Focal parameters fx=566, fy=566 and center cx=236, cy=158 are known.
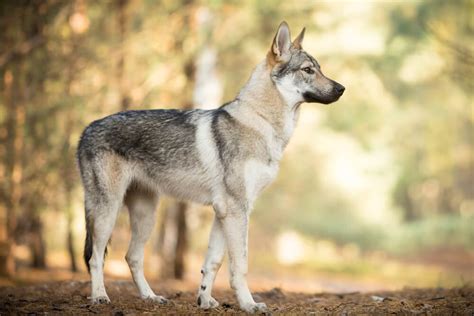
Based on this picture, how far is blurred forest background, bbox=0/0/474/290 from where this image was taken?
10.8 metres

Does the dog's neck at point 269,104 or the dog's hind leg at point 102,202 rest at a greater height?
the dog's neck at point 269,104

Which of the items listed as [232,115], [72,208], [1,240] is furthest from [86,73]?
[232,115]

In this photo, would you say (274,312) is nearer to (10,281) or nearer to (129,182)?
(129,182)

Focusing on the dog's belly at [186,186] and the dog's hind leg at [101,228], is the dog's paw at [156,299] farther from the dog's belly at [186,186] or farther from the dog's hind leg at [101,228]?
the dog's belly at [186,186]

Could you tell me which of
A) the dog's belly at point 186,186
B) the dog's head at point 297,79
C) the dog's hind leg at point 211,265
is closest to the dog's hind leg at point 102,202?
the dog's belly at point 186,186

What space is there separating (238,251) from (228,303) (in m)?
0.83

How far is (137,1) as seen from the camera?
13.0 m

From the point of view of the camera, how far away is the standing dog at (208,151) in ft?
19.2

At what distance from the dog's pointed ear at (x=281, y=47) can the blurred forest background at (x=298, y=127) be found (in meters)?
4.57

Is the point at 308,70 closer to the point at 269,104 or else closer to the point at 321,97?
the point at 321,97

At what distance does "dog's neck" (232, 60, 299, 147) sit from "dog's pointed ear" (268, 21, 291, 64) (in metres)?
0.13

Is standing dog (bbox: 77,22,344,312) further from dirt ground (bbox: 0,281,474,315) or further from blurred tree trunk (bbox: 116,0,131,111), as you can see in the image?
blurred tree trunk (bbox: 116,0,131,111)

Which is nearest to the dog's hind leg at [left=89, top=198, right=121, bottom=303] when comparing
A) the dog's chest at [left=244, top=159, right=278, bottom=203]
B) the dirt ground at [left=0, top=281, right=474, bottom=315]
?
the dirt ground at [left=0, top=281, right=474, bottom=315]

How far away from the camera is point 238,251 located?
18.6 feet
